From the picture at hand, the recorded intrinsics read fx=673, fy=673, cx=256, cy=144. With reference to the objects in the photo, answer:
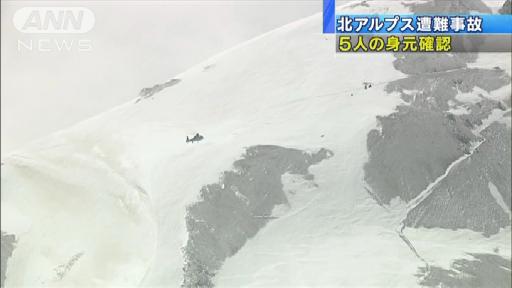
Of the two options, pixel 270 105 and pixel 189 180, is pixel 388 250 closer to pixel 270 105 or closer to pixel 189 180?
pixel 189 180

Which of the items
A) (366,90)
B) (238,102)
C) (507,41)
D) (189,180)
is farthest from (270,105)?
(507,41)

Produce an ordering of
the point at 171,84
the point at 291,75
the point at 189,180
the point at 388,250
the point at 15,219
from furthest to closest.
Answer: the point at 171,84
the point at 291,75
the point at 189,180
the point at 388,250
the point at 15,219
